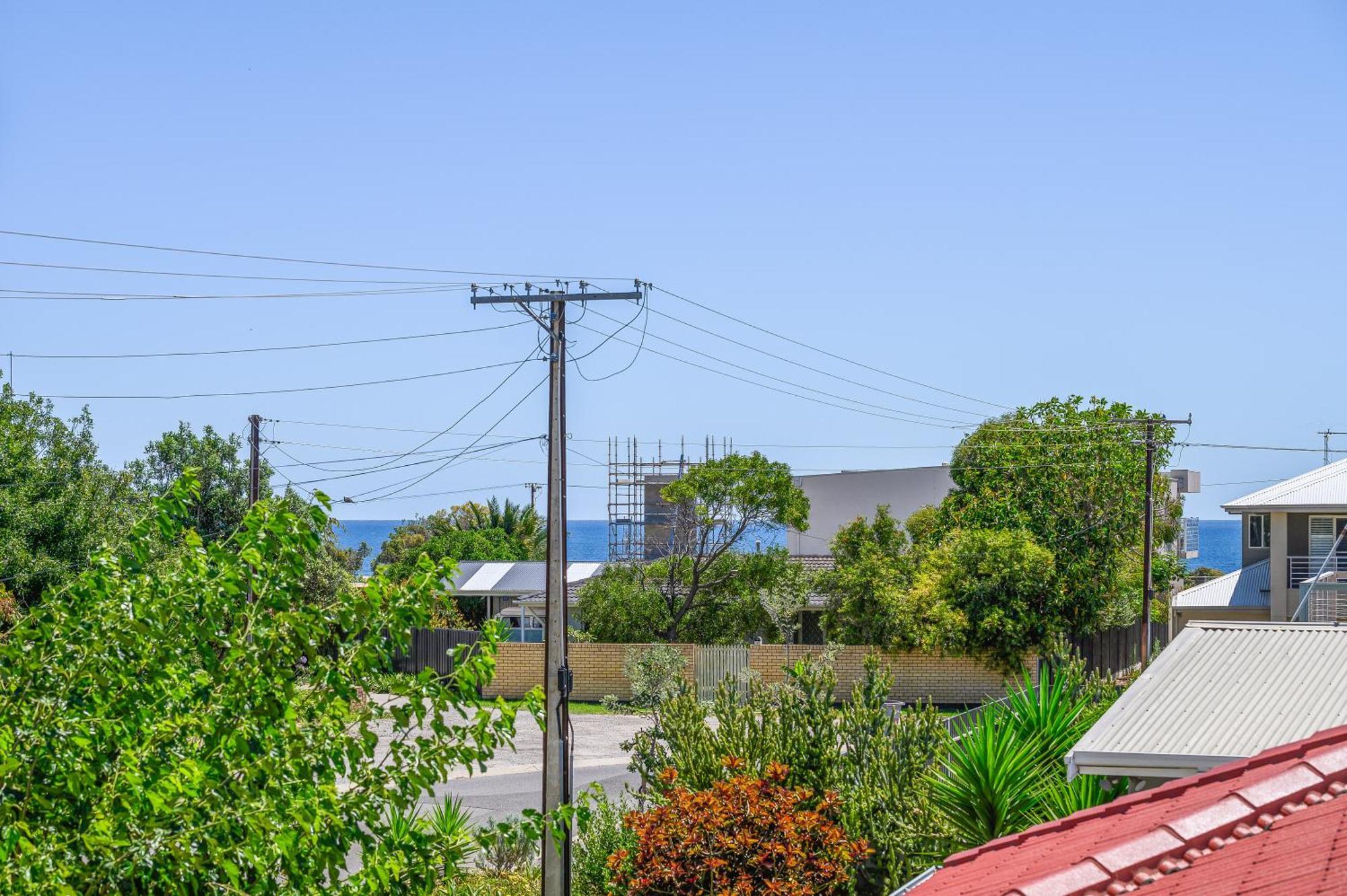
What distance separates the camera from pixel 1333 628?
14062mm

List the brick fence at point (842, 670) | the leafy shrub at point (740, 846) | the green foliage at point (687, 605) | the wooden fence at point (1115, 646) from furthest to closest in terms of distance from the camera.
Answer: the green foliage at point (687, 605) → the brick fence at point (842, 670) → the wooden fence at point (1115, 646) → the leafy shrub at point (740, 846)

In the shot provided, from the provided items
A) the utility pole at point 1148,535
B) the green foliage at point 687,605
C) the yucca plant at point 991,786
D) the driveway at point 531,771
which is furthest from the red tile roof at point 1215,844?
the green foliage at point 687,605

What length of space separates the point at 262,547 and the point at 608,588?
3703 centimetres

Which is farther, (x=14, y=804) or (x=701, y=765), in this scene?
(x=701, y=765)

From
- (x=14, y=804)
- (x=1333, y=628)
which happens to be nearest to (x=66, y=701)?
(x=14, y=804)

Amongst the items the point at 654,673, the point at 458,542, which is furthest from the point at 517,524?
the point at 654,673

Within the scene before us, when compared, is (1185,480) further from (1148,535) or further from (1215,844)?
(1215,844)

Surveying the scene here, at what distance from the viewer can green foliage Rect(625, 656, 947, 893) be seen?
13.8m

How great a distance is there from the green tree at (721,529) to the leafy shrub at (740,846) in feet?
93.4

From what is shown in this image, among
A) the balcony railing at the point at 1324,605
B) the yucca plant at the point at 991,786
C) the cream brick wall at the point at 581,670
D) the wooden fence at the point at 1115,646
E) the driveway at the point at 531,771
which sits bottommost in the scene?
the driveway at the point at 531,771

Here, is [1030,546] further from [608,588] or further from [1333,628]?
[1333,628]

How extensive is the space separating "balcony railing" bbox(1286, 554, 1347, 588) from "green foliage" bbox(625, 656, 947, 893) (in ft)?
70.0

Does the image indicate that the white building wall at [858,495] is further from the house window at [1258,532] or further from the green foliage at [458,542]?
the green foliage at [458,542]

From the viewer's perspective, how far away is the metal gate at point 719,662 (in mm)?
40875
